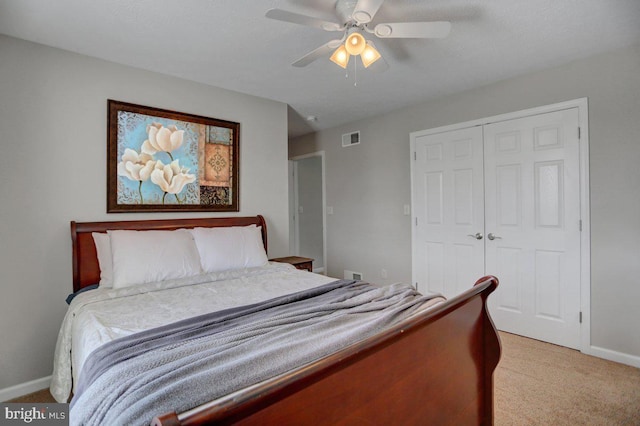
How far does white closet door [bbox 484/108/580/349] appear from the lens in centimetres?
278

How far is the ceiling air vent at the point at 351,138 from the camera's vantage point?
177 inches

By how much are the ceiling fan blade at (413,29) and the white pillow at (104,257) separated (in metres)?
2.36

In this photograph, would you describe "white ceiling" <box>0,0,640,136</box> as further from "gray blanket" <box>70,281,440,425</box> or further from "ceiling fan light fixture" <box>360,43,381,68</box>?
"gray blanket" <box>70,281,440,425</box>

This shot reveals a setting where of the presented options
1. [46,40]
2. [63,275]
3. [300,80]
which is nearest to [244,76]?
[300,80]

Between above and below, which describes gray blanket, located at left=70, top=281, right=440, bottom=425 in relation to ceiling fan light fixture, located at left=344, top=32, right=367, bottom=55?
below

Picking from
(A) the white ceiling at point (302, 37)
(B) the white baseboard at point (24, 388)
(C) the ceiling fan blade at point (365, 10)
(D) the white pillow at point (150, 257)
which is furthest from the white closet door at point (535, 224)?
(B) the white baseboard at point (24, 388)

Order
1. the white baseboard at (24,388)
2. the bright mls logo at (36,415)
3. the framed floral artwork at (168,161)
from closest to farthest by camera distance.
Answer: the bright mls logo at (36,415) < the white baseboard at (24,388) < the framed floral artwork at (168,161)

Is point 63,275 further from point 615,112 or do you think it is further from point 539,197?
point 615,112

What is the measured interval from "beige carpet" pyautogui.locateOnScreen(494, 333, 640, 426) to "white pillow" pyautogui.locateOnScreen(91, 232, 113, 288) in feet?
8.80

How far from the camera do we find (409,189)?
3934 millimetres

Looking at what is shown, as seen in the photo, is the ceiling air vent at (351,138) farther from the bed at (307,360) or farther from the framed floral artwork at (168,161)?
the bed at (307,360)

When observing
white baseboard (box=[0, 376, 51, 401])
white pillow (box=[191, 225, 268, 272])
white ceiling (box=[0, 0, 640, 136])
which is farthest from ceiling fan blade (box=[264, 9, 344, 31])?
white baseboard (box=[0, 376, 51, 401])

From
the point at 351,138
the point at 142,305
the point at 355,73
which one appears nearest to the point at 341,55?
the point at 355,73

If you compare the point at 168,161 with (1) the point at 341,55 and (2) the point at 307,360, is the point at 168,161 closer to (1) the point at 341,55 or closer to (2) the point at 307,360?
(1) the point at 341,55
